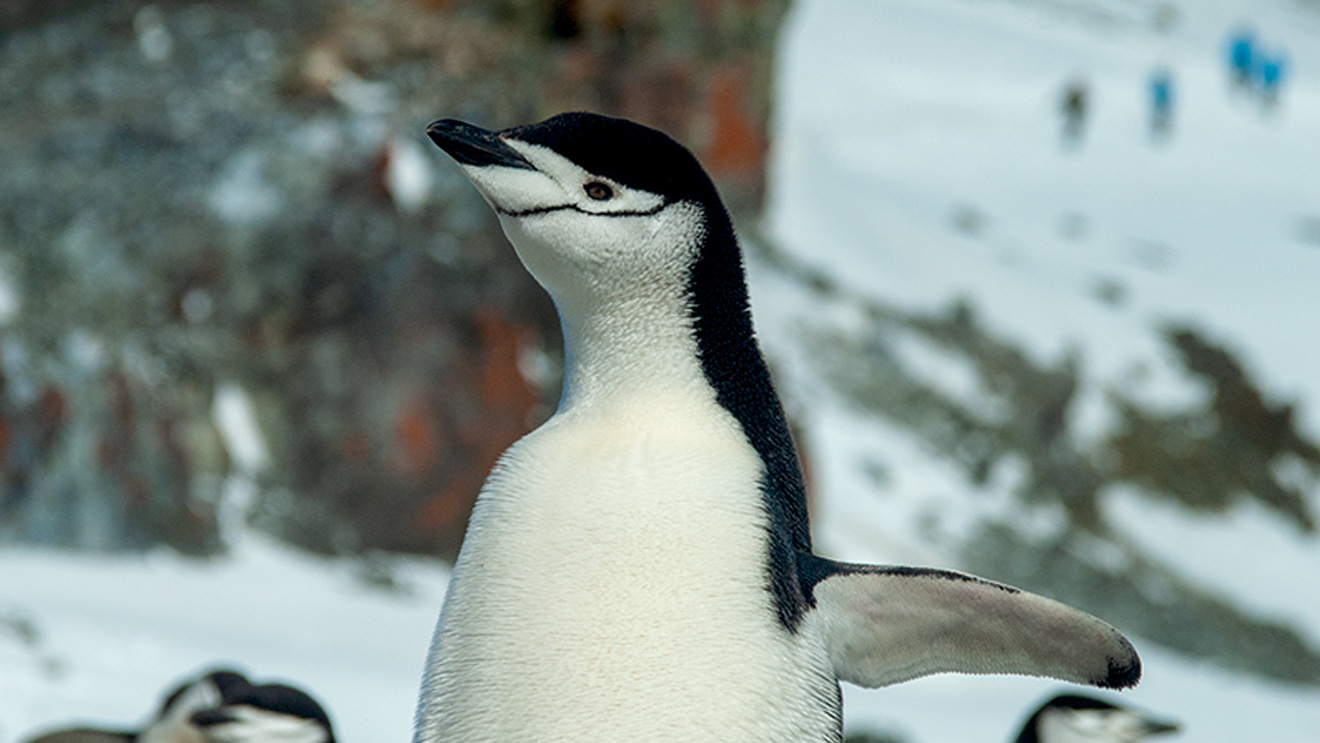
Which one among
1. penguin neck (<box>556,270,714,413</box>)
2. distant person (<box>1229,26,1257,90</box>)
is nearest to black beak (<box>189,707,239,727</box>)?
penguin neck (<box>556,270,714,413</box>)

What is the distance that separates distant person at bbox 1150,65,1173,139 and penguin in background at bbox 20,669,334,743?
1936 cm

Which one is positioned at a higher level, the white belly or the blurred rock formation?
the blurred rock formation

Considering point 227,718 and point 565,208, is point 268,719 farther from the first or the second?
point 565,208

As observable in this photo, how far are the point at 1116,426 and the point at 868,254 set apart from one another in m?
2.43

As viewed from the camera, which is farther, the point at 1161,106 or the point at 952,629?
the point at 1161,106

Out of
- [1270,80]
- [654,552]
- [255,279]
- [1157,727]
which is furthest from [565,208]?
[1270,80]

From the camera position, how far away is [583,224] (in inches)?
59.9

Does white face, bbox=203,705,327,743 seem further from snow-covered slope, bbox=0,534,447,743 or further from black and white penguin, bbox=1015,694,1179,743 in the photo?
black and white penguin, bbox=1015,694,1179,743

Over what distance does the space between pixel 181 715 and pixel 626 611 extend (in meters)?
1.99

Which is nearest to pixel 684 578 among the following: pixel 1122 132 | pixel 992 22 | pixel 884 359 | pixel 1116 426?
pixel 884 359

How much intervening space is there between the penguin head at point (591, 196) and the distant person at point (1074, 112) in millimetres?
19030

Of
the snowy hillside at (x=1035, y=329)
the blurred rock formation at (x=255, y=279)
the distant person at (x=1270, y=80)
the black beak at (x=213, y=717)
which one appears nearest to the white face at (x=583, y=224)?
the black beak at (x=213, y=717)

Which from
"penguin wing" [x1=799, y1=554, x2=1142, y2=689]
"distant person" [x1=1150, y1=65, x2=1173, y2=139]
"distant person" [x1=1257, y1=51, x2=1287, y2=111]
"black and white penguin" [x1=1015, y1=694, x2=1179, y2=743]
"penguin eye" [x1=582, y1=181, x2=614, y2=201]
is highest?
"distant person" [x1=1257, y1=51, x2=1287, y2=111]

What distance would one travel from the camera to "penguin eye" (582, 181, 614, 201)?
1529mm
